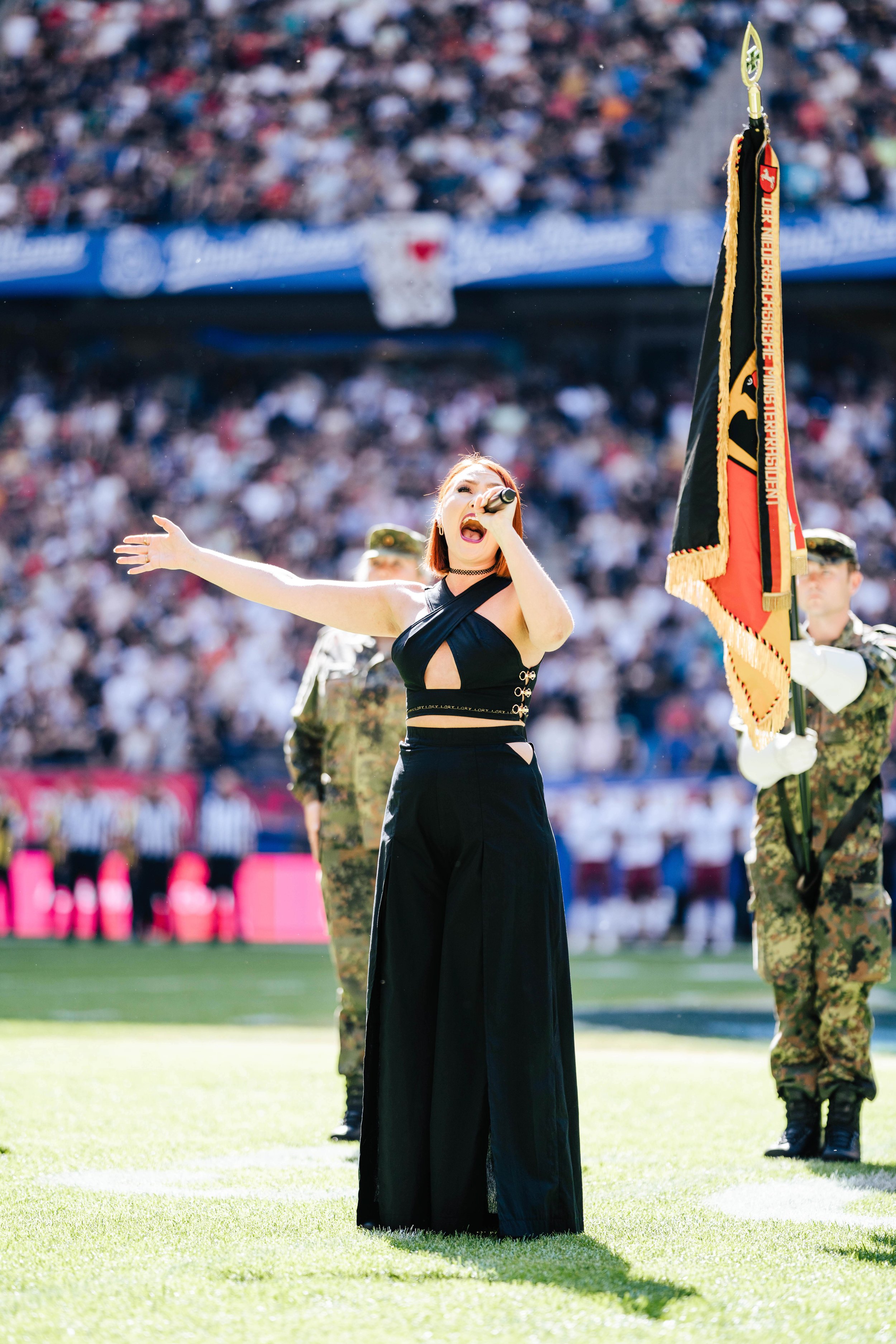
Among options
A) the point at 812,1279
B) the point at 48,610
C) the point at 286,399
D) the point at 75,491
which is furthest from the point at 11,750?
the point at 812,1279

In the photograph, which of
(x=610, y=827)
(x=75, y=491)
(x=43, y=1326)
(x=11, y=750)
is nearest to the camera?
(x=43, y=1326)

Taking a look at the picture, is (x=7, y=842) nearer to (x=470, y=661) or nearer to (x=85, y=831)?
(x=85, y=831)

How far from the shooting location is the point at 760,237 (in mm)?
5738

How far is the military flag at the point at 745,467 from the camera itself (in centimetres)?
544

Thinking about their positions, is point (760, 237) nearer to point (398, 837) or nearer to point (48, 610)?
point (398, 837)

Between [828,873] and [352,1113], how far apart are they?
1904 millimetres

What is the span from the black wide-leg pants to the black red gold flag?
1471mm

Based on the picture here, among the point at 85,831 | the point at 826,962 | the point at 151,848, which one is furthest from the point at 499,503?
the point at 85,831

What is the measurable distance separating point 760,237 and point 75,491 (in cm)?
1850

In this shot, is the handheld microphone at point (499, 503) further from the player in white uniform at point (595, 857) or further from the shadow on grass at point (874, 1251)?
the player in white uniform at point (595, 857)

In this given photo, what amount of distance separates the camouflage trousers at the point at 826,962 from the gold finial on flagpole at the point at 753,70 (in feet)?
8.29

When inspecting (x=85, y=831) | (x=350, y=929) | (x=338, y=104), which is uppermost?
(x=338, y=104)

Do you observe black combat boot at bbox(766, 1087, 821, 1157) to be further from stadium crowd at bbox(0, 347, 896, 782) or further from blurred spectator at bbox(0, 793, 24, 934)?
blurred spectator at bbox(0, 793, 24, 934)

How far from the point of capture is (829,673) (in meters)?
5.49
